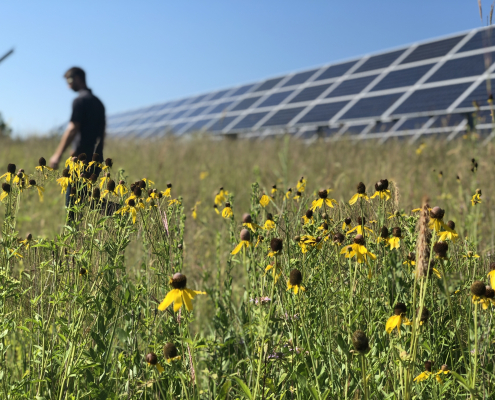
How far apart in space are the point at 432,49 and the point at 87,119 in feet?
31.0

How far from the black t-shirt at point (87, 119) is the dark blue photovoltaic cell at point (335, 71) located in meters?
9.97

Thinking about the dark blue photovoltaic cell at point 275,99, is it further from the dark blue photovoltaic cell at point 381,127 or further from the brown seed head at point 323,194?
the brown seed head at point 323,194

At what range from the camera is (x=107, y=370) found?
70.3 inches

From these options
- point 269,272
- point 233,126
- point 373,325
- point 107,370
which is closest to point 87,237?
point 107,370

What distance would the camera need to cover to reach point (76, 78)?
490 cm

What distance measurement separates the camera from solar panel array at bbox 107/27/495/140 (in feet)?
29.3

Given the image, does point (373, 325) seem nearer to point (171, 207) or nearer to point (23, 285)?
point (171, 207)

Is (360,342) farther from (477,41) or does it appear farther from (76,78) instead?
(477,41)

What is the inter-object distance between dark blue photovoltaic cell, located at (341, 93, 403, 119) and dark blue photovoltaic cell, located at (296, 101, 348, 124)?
0.45 meters

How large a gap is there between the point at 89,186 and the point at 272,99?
12.7m

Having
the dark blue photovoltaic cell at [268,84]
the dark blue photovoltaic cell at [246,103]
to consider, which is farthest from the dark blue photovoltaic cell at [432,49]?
the dark blue photovoltaic cell at [268,84]

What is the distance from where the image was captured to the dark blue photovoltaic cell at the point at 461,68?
9055 mm

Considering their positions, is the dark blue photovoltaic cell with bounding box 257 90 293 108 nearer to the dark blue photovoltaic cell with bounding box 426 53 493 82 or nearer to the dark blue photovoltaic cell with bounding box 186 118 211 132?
the dark blue photovoltaic cell with bounding box 186 118 211 132

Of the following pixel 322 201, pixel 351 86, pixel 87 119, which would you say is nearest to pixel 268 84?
pixel 351 86
